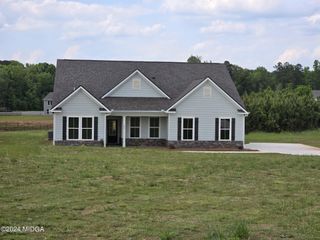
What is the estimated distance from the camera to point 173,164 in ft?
74.8

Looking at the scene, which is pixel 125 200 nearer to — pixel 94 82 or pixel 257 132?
pixel 94 82

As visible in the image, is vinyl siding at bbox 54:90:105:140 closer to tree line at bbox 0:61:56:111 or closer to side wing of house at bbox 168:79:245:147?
side wing of house at bbox 168:79:245:147

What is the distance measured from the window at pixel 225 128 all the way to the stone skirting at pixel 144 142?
3860mm

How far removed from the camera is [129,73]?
140 ft

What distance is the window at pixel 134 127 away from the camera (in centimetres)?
Result: 4034

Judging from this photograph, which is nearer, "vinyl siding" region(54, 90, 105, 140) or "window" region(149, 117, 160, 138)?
"vinyl siding" region(54, 90, 105, 140)

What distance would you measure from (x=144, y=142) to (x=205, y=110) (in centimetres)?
466

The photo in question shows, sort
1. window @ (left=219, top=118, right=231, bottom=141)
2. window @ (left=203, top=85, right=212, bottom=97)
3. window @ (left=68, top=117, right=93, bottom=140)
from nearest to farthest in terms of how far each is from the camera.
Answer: window @ (left=68, top=117, right=93, bottom=140) < window @ (left=203, top=85, right=212, bottom=97) < window @ (left=219, top=118, right=231, bottom=141)

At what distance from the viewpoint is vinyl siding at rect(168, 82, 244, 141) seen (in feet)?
128

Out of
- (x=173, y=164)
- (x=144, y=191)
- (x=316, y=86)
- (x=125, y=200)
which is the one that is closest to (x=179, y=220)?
(x=125, y=200)

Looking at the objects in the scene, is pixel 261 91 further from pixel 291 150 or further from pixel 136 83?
pixel 291 150

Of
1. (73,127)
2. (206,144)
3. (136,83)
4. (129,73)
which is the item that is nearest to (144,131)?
(136,83)

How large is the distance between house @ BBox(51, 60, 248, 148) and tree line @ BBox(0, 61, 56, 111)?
78.8 meters

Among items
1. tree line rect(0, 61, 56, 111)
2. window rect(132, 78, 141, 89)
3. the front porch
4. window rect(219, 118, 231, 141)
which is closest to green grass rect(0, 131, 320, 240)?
window rect(219, 118, 231, 141)
